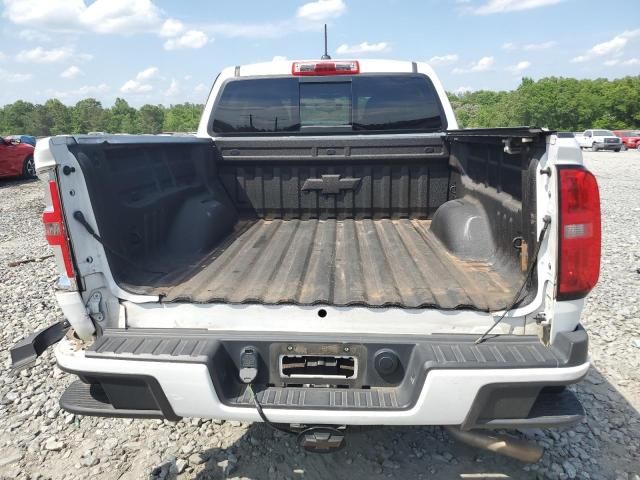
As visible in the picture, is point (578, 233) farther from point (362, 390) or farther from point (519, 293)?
point (362, 390)

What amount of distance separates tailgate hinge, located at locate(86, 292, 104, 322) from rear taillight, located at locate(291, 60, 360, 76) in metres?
2.71

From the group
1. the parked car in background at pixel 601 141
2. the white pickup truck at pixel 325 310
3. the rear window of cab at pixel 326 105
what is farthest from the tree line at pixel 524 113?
the white pickup truck at pixel 325 310

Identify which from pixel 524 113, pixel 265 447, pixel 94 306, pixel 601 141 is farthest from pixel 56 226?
pixel 524 113

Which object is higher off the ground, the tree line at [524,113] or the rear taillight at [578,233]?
the tree line at [524,113]

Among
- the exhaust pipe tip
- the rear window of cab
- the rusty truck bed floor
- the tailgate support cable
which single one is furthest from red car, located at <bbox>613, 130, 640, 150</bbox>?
the tailgate support cable

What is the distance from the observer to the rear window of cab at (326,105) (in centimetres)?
408

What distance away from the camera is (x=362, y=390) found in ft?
6.75

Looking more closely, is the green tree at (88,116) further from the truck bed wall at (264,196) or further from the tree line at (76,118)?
the truck bed wall at (264,196)

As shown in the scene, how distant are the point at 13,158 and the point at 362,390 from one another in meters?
16.4

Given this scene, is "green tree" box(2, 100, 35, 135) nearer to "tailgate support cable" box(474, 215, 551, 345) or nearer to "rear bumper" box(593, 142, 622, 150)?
"rear bumper" box(593, 142, 622, 150)

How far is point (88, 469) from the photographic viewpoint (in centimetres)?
263

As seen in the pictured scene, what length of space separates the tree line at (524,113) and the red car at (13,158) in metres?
46.0

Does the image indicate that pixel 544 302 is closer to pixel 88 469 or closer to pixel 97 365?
pixel 97 365

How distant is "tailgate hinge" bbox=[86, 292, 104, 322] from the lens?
83.9 inches
